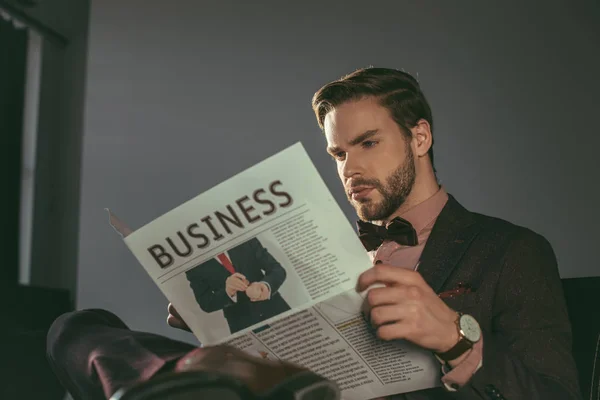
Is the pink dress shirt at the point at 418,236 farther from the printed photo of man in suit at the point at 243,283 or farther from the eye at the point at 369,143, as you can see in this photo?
the printed photo of man in suit at the point at 243,283

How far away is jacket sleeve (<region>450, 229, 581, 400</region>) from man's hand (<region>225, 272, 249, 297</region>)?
0.33m

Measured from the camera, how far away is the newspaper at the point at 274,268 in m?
0.79

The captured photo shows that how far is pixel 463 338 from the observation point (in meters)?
0.84

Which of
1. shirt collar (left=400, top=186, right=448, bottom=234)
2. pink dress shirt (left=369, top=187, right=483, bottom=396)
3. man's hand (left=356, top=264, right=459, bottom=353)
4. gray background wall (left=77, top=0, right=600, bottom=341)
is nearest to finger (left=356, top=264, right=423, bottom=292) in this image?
man's hand (left=356, top=264, right=459, bottom=353)

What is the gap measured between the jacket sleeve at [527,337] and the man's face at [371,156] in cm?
30

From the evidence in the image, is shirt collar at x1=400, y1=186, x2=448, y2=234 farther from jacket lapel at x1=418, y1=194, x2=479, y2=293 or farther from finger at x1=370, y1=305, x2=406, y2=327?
finger at x1=370, y1=305, x2=406, y2=327

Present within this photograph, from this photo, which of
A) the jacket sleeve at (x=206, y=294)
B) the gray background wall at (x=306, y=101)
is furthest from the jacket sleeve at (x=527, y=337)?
the gray background wall at (x=306, y=101)

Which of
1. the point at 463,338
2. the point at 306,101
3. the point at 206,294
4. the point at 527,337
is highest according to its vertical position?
the point at 306,101

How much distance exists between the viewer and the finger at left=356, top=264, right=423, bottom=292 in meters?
0.78

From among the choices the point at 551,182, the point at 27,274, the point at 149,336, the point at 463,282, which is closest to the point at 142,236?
the point at 149,336

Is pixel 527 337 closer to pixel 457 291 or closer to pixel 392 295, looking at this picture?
pixel 457 291

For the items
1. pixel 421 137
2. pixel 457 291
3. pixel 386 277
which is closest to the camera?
pixel 386 277

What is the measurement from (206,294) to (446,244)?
50cm

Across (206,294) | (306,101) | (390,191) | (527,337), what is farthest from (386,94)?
(306,101)
